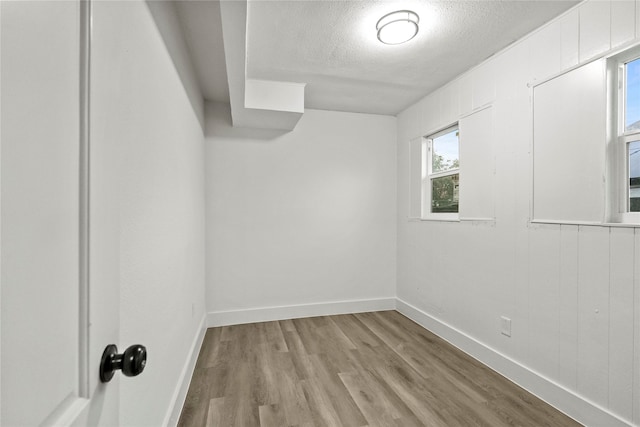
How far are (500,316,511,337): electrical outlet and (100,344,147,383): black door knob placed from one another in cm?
243

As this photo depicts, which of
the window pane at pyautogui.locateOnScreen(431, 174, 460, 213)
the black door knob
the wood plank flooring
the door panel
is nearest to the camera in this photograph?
the door panel

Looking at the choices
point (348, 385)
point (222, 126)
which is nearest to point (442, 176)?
point (348, 385)

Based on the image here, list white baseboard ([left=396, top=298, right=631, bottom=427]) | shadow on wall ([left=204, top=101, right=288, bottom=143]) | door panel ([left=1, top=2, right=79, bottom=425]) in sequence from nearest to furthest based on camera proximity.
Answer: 1. door panel ([left=1, top=2, right=79, bottom=425])
2. white baseboard ([left=396, top=298, right=631, bottom=427])
3. shadow on wall ([left=204, top=101, right=288, bottom=143])

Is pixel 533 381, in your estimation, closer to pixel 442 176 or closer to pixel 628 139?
pixel 628 139

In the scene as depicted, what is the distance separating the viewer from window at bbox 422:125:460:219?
113 inches

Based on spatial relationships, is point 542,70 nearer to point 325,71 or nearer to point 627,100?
point 627,100

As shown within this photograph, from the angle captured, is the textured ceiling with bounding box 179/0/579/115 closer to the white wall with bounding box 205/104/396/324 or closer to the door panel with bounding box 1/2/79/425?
the white wall with bounding box 205/104/396/324

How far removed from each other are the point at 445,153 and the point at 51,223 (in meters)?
3.21

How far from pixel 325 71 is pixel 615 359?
9.00 feet

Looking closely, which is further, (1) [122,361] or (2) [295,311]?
(2) [295,311]

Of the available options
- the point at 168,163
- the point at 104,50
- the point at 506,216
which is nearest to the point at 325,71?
the point at 168,163

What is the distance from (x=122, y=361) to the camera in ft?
1.82

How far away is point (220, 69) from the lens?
2471 mm

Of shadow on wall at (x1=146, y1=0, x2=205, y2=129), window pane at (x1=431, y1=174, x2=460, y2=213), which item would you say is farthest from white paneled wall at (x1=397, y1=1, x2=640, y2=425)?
shadow on wall at (x1=146, y1=0, x2=205, y2=129)
